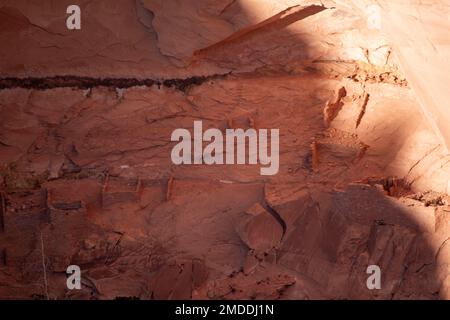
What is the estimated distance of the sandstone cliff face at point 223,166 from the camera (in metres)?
4.69

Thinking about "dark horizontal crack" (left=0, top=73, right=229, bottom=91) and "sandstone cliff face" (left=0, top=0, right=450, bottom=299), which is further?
"dark horizontal crack" (left=0, top=73, right=229, bottom=91)

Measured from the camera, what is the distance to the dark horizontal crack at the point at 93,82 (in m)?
5.34

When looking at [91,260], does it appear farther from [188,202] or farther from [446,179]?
[446,179]

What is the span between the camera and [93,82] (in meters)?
5.38

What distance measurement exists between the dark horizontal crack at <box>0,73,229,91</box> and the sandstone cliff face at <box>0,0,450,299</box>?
15mm

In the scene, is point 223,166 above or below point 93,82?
below

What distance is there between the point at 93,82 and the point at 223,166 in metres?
1.17

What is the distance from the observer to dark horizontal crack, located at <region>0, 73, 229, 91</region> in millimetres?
5344

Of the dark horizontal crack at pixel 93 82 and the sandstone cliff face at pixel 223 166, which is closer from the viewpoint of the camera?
the sandstone cliff face at pixel 223 166

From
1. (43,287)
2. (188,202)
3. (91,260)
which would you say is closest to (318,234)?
(188,202)

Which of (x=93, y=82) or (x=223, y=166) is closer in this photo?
(x=223, y=166)

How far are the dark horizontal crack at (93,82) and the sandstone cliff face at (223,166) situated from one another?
1cm

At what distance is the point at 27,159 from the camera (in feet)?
17.2

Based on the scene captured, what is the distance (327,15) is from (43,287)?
280 centimetres
